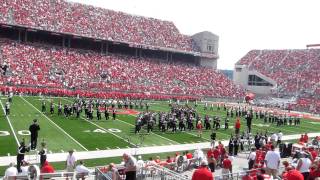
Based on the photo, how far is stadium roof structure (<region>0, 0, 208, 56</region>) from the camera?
164 feet

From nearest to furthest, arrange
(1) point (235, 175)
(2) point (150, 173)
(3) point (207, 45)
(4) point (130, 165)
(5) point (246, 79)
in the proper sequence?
(4) point (130, 165), (1) point (235, 175), (2) point (150, 173), (3) point (207, 45), (5) point (246, 79)

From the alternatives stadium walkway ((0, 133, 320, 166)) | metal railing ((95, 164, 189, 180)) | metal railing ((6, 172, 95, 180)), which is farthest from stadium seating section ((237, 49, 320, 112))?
metal railing ((6, 172, 95, 180))

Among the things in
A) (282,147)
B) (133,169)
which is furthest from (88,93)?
(133,169)

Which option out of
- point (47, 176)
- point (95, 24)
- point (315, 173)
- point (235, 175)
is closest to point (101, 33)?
point (95, 24)

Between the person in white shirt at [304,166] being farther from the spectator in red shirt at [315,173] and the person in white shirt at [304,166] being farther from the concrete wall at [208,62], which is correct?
the concrete wall at [208,62]

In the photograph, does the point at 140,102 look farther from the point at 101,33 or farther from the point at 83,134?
the point at 101,33

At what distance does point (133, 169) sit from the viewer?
859 cm

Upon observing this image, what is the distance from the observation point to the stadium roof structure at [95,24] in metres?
49.9

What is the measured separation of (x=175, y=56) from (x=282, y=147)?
155 ft

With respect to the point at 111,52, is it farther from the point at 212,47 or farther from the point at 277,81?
the point at 277,81

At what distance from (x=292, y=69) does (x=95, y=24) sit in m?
34.2

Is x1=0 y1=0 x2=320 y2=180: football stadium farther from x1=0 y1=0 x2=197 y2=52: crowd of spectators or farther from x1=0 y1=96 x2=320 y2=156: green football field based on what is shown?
x1=0 y1=0 x2=197 y2=52: crowd of spectators

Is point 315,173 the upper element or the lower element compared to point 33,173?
upper

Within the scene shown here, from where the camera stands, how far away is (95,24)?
185ft
